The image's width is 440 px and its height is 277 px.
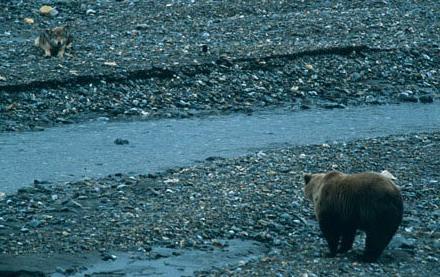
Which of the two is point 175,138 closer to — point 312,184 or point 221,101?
point 221,101

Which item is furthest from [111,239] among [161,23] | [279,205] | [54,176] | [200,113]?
[161,23]

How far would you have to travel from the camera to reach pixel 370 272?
374 inches

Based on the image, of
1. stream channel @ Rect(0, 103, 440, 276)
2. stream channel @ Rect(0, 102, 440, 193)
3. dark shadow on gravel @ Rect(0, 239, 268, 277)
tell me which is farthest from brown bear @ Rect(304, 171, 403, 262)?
stream channel @ Rect(0, 102, 440, 193)

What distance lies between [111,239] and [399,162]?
177 inches

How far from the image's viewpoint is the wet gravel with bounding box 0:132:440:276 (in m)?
9.97

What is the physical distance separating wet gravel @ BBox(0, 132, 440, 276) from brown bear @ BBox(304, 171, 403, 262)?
0.19 meters

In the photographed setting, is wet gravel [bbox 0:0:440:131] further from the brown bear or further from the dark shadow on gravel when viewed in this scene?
the brown bear

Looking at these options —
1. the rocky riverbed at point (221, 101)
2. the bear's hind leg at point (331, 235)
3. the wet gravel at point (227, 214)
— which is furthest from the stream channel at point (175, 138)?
the bear's hind leg at point (331, 235)

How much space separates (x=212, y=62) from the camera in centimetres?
1770

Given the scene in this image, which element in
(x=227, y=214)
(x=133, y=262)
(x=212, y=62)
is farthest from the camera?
(x=212, y=62)

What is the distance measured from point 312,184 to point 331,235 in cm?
91

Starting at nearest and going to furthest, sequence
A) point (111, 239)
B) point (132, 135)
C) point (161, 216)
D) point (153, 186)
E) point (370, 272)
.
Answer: point (370, 272), point (111, 239), point (161, 216), point (153, 186), point (132, 135)

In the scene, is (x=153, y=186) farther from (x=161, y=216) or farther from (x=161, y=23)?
(x=161, y=23)

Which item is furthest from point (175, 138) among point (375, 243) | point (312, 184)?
point (375, 243)
